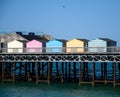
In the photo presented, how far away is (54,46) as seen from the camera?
49438 millimetres

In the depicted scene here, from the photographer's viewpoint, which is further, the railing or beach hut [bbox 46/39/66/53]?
beach hut [bbox 46/39/66/53]

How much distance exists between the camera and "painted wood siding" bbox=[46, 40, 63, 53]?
47781 millimetres

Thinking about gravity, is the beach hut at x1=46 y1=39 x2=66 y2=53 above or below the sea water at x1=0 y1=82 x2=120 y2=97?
above

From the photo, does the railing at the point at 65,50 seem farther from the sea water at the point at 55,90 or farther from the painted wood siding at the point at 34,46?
the sea water at the point at 55,90

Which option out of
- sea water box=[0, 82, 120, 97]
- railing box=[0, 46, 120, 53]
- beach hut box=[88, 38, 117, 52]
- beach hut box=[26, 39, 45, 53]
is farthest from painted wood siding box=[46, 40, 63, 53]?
sea water box=[0, 82, 120, 97]

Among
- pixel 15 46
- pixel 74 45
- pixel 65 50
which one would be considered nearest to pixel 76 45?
pixel 74 45

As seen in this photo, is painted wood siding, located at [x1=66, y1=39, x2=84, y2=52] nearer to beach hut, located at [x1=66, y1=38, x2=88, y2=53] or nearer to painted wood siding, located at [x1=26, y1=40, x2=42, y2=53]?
beach hut, located at [x1=66, y1=38, x2=88, y2=53]

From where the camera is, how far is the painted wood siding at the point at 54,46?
4778cm

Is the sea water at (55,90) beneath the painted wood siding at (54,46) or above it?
beneath

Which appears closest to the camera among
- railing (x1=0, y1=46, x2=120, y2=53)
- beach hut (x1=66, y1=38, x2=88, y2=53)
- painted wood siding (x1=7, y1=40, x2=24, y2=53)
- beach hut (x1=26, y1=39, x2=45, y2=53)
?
railing (x1=0, y1=46, x2=120, y2=53)

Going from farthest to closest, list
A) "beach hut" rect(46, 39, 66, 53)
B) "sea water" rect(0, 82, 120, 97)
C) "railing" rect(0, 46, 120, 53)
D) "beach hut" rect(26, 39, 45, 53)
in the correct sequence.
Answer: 1. "beach hut" rect(26, 39, 45, 53)
2. "beach hut" rect(46, 39, 66, 53)
3. "railing" rect(0, 46, 120, 53)
4. "sea water" rect(0, 82, 120, 97)

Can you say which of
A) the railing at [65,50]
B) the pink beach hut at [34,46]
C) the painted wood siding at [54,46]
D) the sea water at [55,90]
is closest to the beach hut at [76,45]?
the railing at [65,50]

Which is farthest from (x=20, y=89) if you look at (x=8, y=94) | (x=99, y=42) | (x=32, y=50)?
(x=99, y=42)

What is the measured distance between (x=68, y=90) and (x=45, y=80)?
17.2ft
